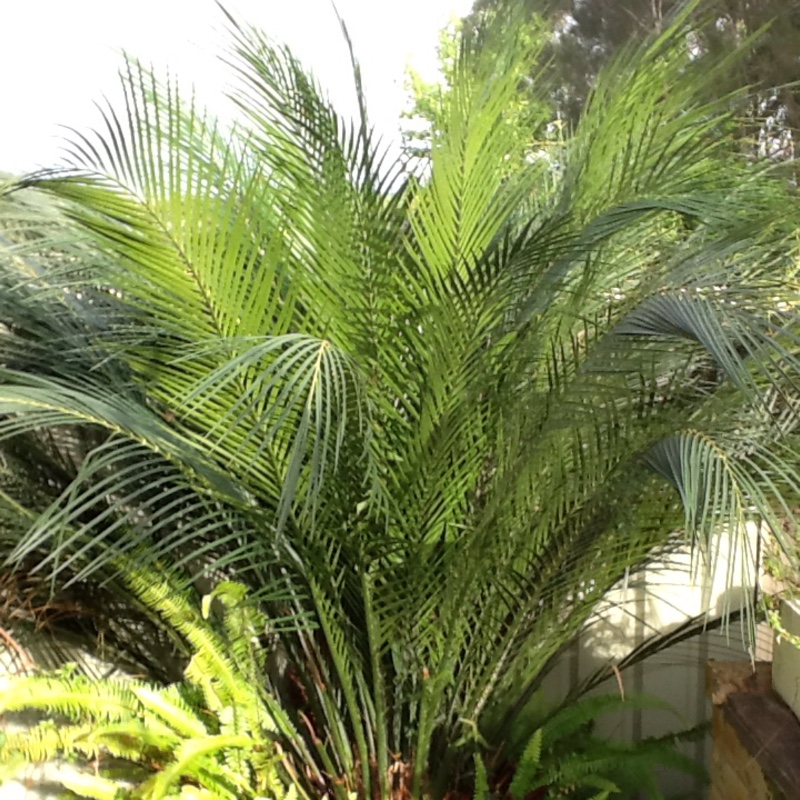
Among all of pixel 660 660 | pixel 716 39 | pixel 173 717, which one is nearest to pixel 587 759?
pixel 660 660

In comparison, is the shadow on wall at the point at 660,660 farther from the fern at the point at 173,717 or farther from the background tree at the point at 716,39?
the background tree at the point at 716,39

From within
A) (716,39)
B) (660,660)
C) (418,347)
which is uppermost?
(716,39)

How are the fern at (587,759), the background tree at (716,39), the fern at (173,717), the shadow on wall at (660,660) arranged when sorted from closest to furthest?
the fern at (173,717)
the fern at (587,759)
the shadow on wall at (660,660)
the background tree at (716,39)

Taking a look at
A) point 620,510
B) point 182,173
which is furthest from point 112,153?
point 620,510

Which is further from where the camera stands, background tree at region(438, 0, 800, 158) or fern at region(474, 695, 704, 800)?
background tree at region(438, 0, 800, 158)

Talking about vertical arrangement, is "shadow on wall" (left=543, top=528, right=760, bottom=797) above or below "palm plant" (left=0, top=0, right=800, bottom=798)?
below

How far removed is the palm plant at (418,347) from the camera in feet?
2.93

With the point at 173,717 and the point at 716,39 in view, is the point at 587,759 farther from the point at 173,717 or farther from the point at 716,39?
the point at 716,39

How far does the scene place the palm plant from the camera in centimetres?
89

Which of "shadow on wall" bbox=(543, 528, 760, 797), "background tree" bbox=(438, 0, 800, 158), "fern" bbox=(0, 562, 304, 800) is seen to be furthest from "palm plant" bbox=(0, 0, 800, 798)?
"background tree" bbox=(438, 0, 800, 158)

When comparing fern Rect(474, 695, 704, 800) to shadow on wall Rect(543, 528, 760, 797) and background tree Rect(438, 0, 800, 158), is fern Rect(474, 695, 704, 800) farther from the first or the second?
background tree Rect(438, 0, 800, 158)

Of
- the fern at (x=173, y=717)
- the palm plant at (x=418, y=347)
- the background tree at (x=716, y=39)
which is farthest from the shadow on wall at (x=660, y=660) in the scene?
the background tree at (x=716, y=39)

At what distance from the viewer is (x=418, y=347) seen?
976mm

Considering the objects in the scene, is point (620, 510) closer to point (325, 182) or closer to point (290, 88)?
point (325, 182)
